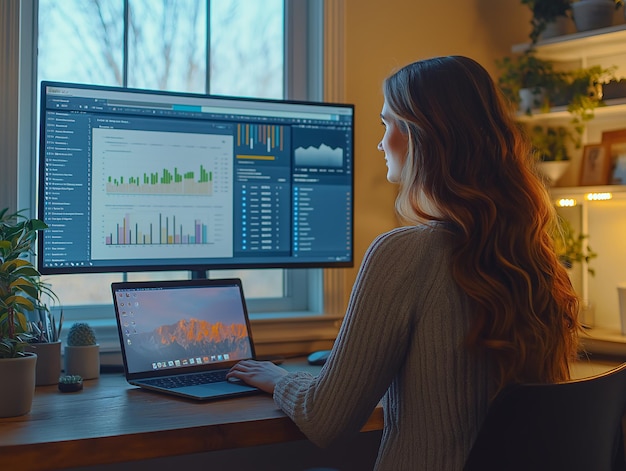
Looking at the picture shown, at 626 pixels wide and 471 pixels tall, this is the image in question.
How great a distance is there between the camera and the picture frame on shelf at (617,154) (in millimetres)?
2322

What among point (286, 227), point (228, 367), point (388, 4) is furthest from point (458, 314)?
point (388, 4)

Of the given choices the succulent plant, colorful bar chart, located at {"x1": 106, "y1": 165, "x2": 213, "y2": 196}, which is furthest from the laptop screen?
colorful bar chart, located at {"x1": 106, "y1": 165, "x2": 213, "y2": 196}

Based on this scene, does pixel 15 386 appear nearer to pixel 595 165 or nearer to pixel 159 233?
pixel 159 233

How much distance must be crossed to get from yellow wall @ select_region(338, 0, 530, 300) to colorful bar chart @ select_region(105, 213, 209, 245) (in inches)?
21.9

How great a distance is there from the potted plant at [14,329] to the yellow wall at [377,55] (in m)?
1.05

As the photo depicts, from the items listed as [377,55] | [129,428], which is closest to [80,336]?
[129,428]

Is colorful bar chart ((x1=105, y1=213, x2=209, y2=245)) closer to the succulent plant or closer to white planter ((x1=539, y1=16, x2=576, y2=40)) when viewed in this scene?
the succulent plant

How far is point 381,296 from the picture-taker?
119cm

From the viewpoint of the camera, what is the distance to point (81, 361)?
1.71 meters

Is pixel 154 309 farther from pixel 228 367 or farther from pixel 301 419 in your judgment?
pixel 301 419

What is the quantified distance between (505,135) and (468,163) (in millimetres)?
100

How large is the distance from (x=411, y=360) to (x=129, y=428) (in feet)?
1.57

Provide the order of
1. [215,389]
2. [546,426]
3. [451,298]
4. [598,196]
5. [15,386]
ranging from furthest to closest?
[598,196]
[215,389]
[15,386]
[451,298]
[546,426]

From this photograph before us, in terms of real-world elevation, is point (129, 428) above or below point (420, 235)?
below
